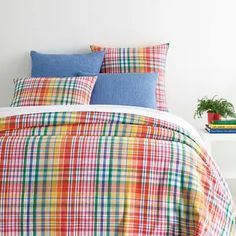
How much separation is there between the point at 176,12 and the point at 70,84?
1.12m

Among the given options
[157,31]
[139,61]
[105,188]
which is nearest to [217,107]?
[139,61]

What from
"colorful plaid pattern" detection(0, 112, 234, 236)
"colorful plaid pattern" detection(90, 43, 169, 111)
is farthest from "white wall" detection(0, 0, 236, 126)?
"colorful plaid pattern" detection(0, 112, 234, 236)

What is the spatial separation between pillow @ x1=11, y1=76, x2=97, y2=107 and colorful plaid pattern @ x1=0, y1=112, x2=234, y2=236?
114cm

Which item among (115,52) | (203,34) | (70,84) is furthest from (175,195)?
(203,34)

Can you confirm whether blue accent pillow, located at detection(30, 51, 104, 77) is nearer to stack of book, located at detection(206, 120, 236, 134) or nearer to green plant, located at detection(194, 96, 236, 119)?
green plant, located at detection(194, 96, 236, 119)

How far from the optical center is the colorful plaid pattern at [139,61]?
3.20 m

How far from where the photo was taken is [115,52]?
10.8 feet

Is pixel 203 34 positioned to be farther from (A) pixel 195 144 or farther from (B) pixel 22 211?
(B) pixel 22 211

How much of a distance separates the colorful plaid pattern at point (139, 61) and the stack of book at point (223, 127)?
368mm

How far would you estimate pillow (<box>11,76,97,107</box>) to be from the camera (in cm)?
280

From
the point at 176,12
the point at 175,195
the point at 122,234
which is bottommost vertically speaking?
the point at 122,234

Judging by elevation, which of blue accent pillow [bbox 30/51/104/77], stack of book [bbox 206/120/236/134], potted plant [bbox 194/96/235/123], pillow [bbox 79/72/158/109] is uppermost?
blue accent pillow [bbox 30/51/104/77]

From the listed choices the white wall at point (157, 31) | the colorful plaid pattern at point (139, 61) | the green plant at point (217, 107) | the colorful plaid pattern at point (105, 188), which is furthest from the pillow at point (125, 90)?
the colorful plaid pattern at point (105, 188)

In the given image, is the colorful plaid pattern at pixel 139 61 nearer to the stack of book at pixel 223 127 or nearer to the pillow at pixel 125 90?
the pillow at pixel 125 90
